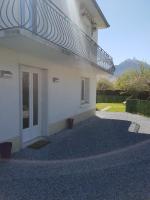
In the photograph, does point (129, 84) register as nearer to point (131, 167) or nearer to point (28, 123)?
point (28, 123)

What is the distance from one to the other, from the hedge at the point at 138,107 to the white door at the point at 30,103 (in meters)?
13.8

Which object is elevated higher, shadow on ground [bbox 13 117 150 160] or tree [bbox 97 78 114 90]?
tree [bbox 97 78 114 90]

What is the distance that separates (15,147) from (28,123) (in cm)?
159

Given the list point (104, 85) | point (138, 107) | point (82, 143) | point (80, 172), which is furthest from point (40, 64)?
point (104, 85)

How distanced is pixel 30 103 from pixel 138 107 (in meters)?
16.0

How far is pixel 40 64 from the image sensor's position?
438 inches

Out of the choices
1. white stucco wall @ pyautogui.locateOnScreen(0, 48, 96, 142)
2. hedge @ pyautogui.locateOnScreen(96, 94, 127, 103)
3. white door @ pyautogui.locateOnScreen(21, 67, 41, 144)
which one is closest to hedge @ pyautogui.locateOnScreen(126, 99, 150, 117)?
white stucco wall @ pyautogui.locateOnScreen(0, 48, 96, 142)

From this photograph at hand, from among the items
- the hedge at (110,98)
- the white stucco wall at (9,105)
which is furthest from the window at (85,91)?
the hedge at (110,98)

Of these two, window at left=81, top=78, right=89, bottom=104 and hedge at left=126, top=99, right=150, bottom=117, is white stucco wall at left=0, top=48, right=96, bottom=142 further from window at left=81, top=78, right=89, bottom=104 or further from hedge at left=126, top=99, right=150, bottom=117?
hedge at left=126, top=99, right=150, bottom=117

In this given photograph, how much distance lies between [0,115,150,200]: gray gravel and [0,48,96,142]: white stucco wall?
4.02 feet

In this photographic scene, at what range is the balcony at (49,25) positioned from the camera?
25.8 ft

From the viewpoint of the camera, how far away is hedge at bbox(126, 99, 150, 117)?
76.3ft

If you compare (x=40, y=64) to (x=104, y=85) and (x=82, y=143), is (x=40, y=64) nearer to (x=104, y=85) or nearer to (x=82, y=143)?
(x=82, y=143)

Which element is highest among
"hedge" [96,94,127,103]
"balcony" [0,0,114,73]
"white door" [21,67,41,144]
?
"balcony" [0,0,114,73]
